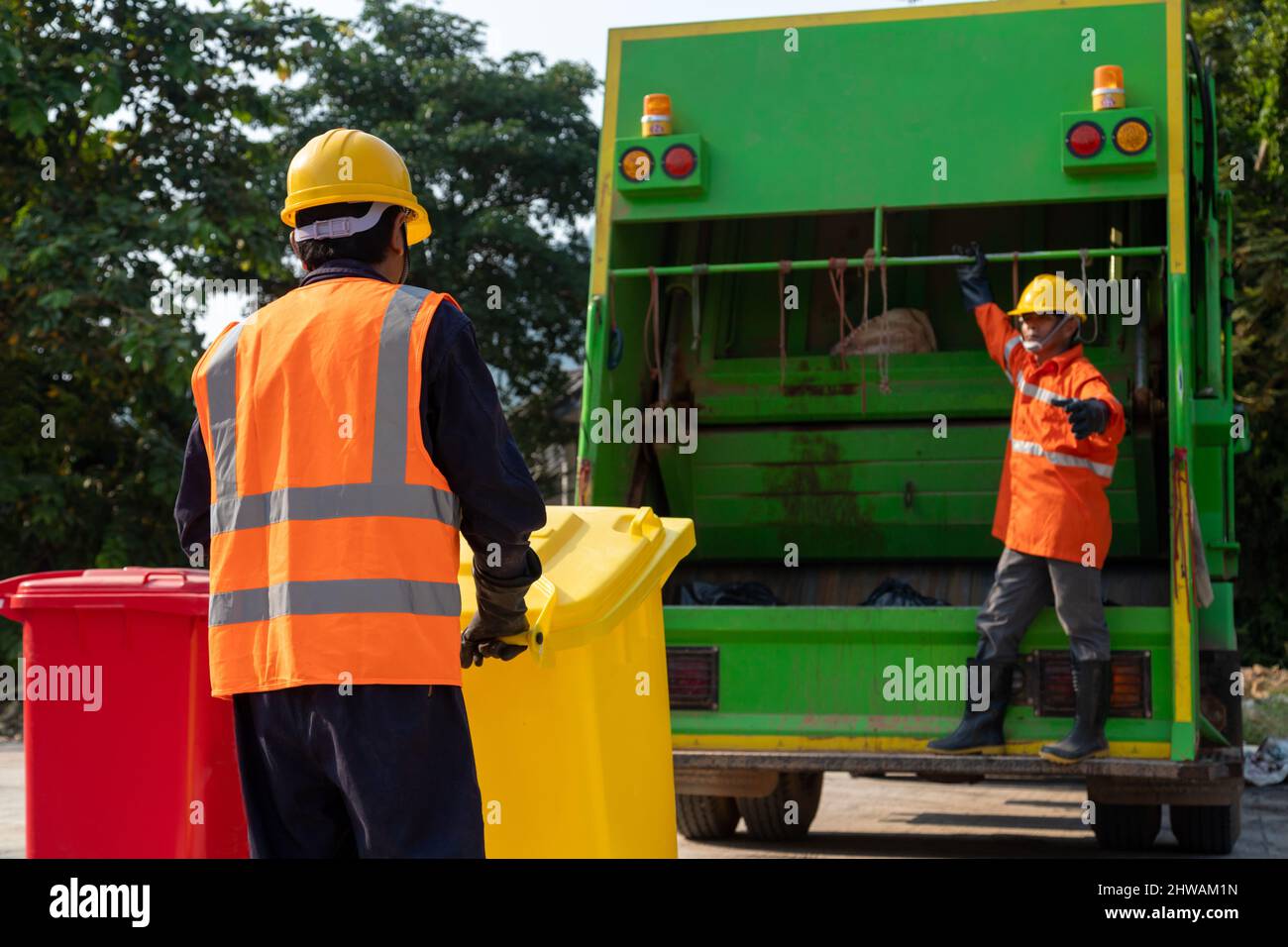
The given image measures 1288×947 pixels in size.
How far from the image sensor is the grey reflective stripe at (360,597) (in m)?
2.57

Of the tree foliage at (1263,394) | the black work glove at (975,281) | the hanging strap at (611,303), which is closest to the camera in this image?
the black work glove at (975,281)

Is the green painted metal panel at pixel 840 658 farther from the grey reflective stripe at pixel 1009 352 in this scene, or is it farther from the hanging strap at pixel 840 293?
the hanging strap at pixel 840 293

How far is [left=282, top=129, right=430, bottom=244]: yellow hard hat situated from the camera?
2756 mm

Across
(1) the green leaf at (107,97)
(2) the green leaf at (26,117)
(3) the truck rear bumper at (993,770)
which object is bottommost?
(3) the truck rear bumper at (993,770)

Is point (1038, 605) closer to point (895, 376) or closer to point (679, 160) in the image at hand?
point (895, 376)

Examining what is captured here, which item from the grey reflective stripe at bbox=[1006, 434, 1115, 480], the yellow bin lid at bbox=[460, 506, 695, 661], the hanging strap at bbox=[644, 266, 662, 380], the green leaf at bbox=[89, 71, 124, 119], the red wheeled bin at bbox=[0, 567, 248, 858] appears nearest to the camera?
the yellow bin lid at bbox=[460, 506, 695, 661]

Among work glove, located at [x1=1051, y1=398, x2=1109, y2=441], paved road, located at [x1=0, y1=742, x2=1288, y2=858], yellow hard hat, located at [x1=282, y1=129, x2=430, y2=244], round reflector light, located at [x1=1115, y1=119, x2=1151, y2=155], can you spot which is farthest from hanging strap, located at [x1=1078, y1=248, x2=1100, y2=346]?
yellow hard hat, located at [x1=282, y1=129, x2=430, y2=244]

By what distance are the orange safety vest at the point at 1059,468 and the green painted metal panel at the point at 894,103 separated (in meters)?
0.59

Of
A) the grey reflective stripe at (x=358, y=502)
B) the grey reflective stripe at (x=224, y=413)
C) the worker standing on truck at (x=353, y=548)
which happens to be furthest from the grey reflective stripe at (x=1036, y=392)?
the grey reflective stripe at (x=224, y=413)

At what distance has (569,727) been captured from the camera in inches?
130

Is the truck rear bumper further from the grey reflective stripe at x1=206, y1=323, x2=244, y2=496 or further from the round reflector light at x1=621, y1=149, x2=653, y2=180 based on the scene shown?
the grey reflective stripe at x1=206, y1=323, x2=244, y2=496

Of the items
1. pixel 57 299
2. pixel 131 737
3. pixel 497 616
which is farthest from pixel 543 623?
pixel 57 299

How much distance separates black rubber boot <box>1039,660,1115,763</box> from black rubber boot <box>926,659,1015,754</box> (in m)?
0.15

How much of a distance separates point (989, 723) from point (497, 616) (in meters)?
2.57
